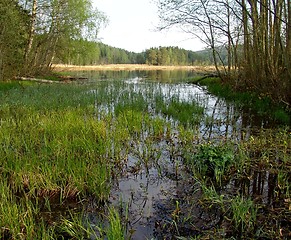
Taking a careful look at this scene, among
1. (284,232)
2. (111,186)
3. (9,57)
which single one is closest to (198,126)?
(111,186)

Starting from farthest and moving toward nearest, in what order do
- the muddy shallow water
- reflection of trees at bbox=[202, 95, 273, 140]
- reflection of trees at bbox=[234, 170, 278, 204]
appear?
1. reflection of trees at bbox=[202, 95, 273, 140]
2. reflection of trees at bbox=[234, 170, 278, 204]
3. the muddy shallow water

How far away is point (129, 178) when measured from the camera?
4.24 metres

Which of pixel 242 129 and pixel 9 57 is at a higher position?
pixel 9 57

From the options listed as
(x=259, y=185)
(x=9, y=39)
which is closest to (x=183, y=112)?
(x=259, y=185)

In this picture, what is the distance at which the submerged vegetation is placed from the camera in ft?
9.23

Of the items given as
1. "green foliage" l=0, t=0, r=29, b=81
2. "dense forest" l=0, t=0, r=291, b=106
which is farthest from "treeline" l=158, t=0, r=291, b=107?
"green foliage" l=0, t=0, r=29, b=81

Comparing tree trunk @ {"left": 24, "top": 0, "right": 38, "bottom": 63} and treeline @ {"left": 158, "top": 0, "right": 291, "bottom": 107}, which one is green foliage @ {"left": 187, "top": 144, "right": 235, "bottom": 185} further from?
tree trunk @ {"left": 24, "top": 0, "right": 38, "bottom": 63}

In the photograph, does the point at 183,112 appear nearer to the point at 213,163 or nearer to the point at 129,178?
the point at 213,163

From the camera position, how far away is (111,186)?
3.96 m

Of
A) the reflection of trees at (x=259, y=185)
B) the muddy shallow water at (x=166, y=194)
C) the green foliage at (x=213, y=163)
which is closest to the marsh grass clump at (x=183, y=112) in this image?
the muddy shallow water at (x=166, y=194)

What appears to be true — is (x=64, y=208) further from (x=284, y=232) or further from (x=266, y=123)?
(x=266, y=123)

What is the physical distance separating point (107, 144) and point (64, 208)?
2.00 m

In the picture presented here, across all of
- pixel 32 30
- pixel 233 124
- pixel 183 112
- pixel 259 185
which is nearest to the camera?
pixel 259 185

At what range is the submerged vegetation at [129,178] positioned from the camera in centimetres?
281
